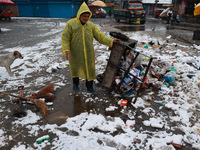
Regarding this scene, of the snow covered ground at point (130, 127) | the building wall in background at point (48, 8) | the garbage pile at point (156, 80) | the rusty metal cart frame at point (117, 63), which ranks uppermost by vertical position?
the building wall in background at point (48, 8)

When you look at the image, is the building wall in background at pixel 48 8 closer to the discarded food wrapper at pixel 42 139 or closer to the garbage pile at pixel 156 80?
the garbage pile at pixel 156 80

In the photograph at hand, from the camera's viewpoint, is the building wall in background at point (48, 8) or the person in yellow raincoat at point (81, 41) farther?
the building wall in background at point (48, 8)

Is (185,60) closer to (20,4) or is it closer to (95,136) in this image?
(95,136)

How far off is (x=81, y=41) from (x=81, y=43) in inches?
1.6

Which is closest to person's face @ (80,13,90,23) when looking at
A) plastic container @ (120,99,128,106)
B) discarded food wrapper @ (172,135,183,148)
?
plastic container @ (120,99,128,106)

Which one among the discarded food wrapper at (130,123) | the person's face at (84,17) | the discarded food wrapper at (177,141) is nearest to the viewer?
the discarded food wrapper at (177,141)

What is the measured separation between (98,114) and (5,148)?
1.55m

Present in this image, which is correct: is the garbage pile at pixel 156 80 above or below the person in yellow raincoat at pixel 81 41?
below

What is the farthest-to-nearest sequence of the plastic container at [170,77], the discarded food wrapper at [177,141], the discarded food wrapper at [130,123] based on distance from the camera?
the plastic container at [170,77] < the discarded food wrapper at [130,123] < the discarded food wrapper at [177,141]

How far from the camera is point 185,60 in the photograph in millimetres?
5359

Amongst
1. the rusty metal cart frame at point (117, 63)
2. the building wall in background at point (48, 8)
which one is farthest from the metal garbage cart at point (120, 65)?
the building wall in background at point (48, 8)

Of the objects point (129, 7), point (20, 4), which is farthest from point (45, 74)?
point (20, 4)

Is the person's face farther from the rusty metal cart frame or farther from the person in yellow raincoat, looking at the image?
the rusty metal cart frame

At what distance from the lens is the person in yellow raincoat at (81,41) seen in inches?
107
